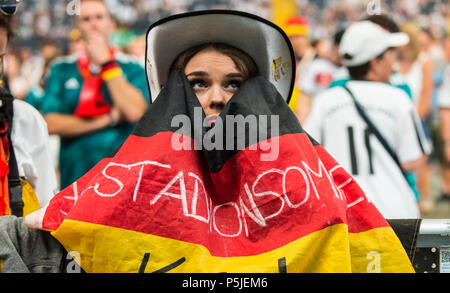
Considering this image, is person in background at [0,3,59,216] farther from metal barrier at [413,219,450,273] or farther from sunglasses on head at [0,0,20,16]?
metal barrier at [413,219,450,273]

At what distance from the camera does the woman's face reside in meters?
1.93

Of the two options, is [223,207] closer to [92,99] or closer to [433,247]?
[433,247]

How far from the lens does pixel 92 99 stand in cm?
423

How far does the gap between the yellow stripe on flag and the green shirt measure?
9.35 ft

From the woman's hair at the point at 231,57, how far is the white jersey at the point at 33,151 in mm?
621

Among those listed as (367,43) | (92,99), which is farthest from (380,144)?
(92,99)

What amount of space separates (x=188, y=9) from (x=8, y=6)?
8.92m

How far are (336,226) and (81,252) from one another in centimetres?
63

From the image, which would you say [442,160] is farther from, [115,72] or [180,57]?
[180,57]

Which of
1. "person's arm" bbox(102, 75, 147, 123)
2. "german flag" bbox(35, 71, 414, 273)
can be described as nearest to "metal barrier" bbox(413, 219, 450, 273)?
"german flag" bbox(35, 71, 414, 273)

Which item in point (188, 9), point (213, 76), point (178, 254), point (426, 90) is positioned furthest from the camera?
point (188, 9)

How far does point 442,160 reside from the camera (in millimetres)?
7105

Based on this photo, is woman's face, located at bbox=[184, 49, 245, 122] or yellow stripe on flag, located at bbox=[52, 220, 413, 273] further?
woman's face, located at bbox=[184, 49, 245, 122]
